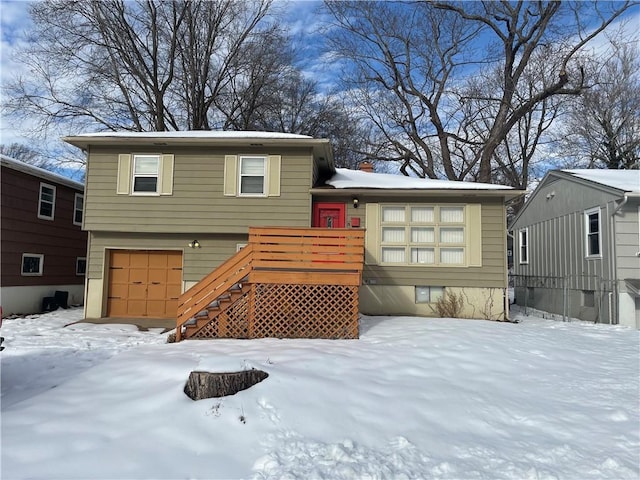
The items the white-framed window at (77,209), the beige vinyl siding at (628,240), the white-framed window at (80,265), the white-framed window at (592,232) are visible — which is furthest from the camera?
the white-framed window at (80,265)

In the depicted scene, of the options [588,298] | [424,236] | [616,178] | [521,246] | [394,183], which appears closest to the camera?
[424,236]

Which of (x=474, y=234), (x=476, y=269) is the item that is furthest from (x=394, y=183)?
(x=476, y=269)

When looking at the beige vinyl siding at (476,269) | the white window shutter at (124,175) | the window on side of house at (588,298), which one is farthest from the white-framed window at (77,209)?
the window on side of house at (588,298)

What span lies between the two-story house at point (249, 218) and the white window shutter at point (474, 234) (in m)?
0.03

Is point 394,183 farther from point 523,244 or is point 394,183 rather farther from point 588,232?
point 523,244

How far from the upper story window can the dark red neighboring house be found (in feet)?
22.4

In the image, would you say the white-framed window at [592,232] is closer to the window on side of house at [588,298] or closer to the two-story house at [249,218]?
the window on side of house at [588,298]

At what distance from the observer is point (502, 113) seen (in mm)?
21516

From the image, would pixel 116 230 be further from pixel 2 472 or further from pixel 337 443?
pixel 337 443

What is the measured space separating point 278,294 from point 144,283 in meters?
5.37

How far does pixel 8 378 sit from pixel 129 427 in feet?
9.30

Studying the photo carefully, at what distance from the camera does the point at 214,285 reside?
7.87 meters

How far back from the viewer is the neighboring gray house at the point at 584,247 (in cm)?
1025

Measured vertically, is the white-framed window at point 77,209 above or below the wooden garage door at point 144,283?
above
